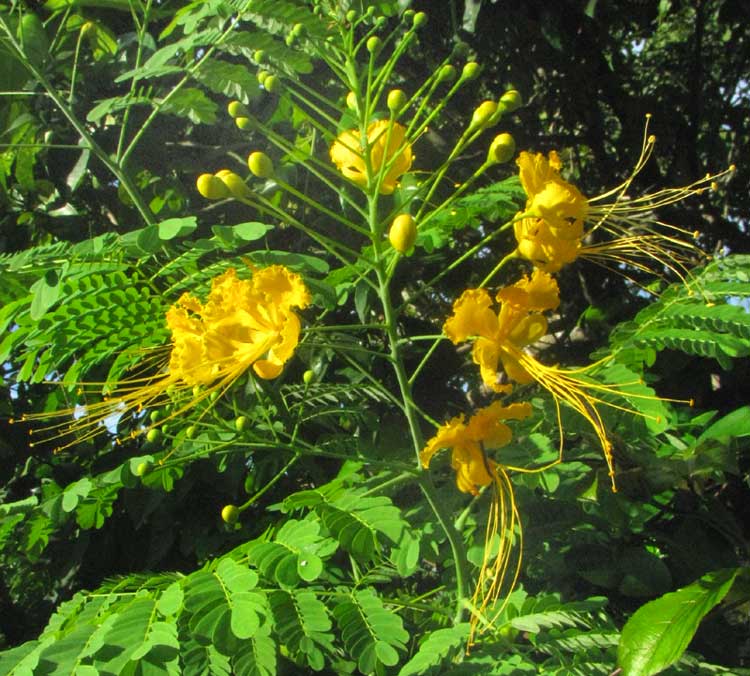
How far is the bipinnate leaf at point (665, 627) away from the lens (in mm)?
1615

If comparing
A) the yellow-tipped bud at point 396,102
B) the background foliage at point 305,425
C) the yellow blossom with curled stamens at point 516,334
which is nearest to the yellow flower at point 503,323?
the yellow blossom with curled stamens at point 516,334

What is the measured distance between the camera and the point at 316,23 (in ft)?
6.91

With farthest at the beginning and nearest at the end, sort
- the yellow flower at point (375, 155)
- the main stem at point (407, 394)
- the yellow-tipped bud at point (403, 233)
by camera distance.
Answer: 1. the yellow flower at point (375, 155)
2. the main stem at point (407, 394)
3. the yellow-tipped bud at point (403, 233)

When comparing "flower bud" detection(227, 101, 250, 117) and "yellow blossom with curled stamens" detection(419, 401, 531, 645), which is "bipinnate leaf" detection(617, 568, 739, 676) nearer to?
"yellow blossom with curled stamens" detection(419, 401, 531, 645)

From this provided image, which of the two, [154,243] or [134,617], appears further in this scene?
[154,243]

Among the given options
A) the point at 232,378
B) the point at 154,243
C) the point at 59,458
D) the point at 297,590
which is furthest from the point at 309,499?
the point at 59,458

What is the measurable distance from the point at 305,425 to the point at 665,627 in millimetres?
1197

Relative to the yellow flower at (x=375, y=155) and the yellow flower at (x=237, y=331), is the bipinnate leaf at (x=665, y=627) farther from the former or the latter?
the yellow flower at (x=375, y=155)

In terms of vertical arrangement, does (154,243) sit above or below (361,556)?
above

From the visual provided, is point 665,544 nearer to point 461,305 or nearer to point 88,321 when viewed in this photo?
point 461,305

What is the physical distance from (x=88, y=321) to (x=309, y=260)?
585 millimetres

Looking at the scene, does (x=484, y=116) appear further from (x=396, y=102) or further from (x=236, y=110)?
(x=236, y=110)

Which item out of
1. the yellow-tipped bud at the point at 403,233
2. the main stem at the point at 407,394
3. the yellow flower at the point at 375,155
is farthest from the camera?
the yellow flower at the point at 375,155

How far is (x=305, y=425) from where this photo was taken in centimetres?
254
